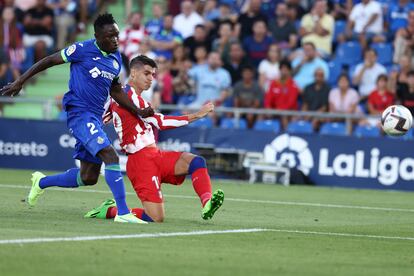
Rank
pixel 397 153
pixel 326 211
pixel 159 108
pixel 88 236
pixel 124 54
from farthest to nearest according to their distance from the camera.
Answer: pixel 124 54 → pixel 159 108 → pixel 397 153 → pixel 326 211 → pixel 88 236

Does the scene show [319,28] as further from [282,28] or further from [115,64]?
[115,64]

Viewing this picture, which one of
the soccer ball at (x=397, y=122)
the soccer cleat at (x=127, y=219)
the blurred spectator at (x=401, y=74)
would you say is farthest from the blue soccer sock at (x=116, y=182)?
the blurred spectator at (x=401, y=74)

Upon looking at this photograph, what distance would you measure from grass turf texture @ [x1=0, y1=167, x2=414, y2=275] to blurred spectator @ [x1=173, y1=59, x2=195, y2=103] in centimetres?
853

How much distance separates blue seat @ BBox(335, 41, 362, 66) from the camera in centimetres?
2511

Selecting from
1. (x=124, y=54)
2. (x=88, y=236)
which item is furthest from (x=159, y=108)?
(x=88, y=236)

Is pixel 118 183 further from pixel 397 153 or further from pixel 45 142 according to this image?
pixel 45 142

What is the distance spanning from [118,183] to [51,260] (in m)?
3.39

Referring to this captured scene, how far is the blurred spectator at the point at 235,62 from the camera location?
2542 cm

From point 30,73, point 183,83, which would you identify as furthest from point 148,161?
point 183,83

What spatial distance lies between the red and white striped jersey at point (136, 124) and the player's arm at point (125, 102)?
0.34 feet

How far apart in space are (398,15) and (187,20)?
5429 millimetres

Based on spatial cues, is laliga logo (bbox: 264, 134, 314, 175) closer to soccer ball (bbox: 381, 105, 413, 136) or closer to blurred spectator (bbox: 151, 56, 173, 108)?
blurred spectator (bbox: 151, 56, 173, 108)

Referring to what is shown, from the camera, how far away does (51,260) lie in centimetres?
854

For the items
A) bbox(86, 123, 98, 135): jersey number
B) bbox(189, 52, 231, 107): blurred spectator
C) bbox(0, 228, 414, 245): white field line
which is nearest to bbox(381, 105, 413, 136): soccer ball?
bbox(0, 228, 414, 245): white field line
